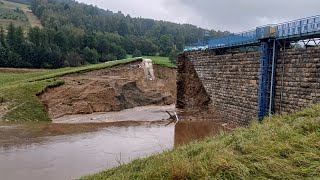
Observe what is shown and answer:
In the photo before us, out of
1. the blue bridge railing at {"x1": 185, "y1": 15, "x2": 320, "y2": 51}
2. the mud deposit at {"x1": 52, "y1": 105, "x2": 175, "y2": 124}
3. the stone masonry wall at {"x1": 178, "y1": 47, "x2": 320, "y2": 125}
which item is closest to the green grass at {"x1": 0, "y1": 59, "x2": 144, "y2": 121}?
the mud deposit at {"x1": 52, "y1": 105, "x2": 175, "y2": 124}

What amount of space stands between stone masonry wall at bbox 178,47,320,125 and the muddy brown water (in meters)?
2.22

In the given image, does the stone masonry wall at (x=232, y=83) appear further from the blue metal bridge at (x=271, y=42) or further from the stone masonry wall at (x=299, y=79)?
the stone masonry wall at (x=299, y=79)

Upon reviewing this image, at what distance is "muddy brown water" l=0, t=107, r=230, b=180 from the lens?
1609cm

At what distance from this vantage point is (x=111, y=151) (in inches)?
770

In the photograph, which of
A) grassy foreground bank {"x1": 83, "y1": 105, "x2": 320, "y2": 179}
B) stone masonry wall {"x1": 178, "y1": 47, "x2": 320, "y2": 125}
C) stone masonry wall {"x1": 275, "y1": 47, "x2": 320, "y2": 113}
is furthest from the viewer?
stone masonry wall {"x1": 178, "y1": 47, "x2": 320, "y2": 125}

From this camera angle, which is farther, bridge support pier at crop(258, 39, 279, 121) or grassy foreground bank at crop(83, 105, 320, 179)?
bridge support pier at crop(258, 39, 279, 121)

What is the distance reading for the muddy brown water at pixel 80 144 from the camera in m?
16.1

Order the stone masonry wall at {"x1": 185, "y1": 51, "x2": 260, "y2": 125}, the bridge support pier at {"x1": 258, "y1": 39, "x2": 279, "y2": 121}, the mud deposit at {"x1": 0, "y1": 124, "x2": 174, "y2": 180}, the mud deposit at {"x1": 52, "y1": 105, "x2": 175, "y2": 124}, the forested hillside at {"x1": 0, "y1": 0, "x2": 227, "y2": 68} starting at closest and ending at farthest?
the mud deposit at {"x1": 0, "y1": 124, "x2": 174, "y2": 180} → the bridge support pier at {"x1": 258, "y1": 39, "x2": 279, "y2": 121} → the stone masonry wall at {"x1": 185, "y1": 51, "x2": 260, "y2": 125} → the mud deposit at {"x1": 52, "y1": 105, "x2": 175, "y2": 124} → the forested hillside at {"x1": 0, "y1": 0, "x2": 227, "y2": 68}

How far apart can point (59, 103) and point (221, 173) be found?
1192 inches

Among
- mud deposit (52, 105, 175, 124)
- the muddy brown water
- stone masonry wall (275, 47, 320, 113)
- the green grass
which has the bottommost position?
mud deposit (52, 105, 175, 124)

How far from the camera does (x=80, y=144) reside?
70.5ft

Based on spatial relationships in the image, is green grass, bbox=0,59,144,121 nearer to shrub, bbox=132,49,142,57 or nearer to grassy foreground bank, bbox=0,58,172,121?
grassy foreground bank, bbox=0,58,172,121

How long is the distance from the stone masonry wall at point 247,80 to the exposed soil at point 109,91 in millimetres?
8042

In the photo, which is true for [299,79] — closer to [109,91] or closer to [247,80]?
[247,80]
